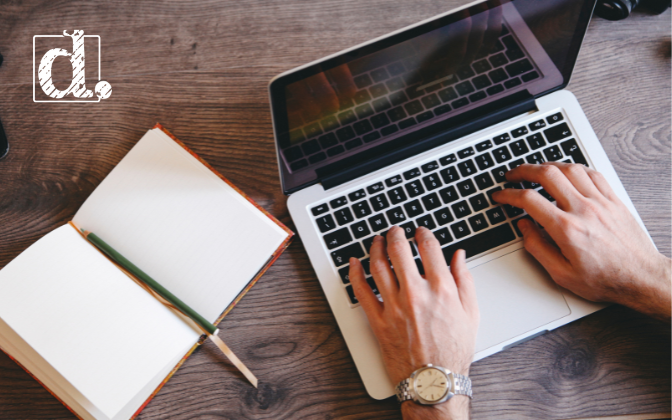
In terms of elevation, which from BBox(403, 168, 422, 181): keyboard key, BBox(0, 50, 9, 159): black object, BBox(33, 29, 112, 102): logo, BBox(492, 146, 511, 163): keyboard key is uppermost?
BBox(33, 29, 112, 102): logo

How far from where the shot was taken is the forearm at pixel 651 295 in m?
0.66

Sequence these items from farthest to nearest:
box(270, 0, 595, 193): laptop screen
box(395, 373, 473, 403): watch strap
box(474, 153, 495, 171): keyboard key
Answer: box(474, 153, 495, 171): keyboard key < box(395, 373, 473, 403): watch strap < box(270, 0, 595, 193): laptop screen

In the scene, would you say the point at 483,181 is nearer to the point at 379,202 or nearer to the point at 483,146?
the point at 483,146

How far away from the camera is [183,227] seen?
2.26ft

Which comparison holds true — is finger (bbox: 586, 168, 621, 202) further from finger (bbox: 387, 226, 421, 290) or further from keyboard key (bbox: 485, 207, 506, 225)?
finger (bbox: 387, 226, 421, 290)

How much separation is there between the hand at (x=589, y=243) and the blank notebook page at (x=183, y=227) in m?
0.42

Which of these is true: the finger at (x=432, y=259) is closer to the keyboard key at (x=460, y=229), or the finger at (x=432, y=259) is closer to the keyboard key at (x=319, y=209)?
the keyboard key at (x=460, y=229)

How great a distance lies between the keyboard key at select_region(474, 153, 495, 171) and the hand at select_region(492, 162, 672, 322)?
0.05 m

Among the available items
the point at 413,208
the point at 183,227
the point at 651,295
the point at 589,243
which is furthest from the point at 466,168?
the point at 183,227

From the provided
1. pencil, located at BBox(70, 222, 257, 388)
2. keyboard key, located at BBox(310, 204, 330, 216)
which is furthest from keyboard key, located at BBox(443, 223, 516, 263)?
pencil, located at BBox(70, 222, 257, 388)

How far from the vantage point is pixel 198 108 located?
0.76m

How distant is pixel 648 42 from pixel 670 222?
0.35 metres

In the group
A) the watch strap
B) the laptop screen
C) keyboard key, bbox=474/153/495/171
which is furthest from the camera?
keyboard key, bbox=474/153/495/171

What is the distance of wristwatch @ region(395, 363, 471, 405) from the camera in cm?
62
